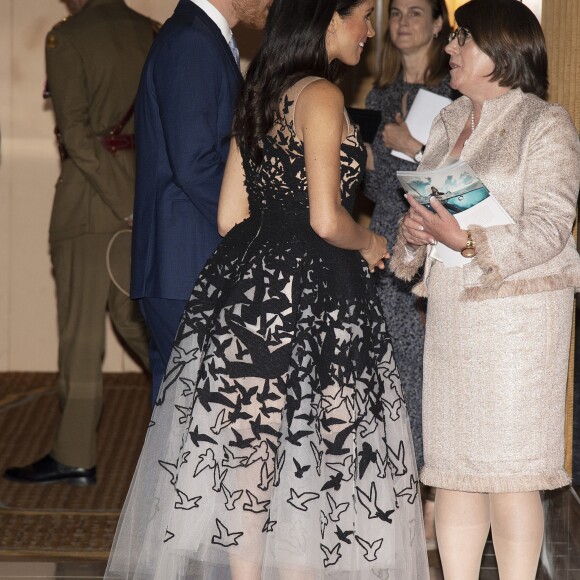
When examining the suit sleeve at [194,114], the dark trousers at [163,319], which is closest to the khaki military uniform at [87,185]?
the dark trousers at [163,319]

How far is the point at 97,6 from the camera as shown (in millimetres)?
4773

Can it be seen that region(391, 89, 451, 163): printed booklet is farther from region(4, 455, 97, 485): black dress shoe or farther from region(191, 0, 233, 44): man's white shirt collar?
region(4, 455, 97, 485): black dress shoe

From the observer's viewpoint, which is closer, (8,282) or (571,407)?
(571,407)

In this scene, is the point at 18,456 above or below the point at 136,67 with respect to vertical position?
below

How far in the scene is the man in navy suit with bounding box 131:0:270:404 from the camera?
125 inches

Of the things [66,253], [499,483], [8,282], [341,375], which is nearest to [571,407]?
[499,483]

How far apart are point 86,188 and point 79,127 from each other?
276mm

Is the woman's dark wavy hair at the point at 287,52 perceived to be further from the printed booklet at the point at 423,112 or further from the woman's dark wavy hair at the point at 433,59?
the woman's dark wavy hair at the point at 433,59

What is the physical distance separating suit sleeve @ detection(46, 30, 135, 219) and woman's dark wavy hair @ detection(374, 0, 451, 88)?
3.83ft

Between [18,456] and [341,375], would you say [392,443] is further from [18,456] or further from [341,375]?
[18,456]

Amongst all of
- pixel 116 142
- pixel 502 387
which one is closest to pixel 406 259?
pixel 502 387

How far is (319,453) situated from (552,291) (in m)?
0.76

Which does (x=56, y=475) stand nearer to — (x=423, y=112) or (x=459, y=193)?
(x=423, y=112)

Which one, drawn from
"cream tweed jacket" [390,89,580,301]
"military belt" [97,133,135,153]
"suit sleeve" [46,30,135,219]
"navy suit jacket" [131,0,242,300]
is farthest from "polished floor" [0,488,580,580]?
"military belt" [97,133,135,153]
